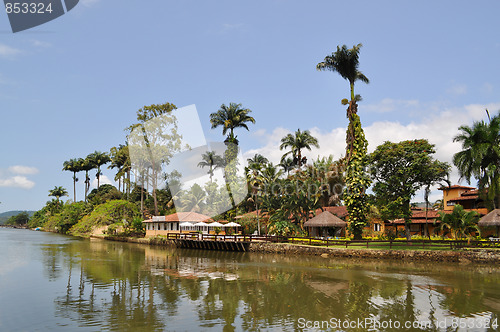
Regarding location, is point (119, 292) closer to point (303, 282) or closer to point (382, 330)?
point (303, 282)

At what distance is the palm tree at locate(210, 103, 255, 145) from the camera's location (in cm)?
6250

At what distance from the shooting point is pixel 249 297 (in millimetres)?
20156

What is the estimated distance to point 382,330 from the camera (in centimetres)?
1453

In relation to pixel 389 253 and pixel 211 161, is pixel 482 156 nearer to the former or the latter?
pixel 389 253

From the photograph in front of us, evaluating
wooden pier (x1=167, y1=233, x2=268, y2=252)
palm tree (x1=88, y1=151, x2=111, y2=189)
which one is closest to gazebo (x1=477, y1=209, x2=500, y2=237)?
wooden pier (x1=167, y1=233, x2=268, y2=252)

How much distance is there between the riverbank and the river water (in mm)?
1702

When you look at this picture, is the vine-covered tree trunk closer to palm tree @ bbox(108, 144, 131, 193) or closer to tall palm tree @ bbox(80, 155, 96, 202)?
palm tree @ bbox(108, 144, 131, 193)

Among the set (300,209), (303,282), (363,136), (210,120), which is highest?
(210,120)

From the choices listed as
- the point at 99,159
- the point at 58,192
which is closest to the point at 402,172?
the point at 99,159

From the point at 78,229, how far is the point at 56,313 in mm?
82017


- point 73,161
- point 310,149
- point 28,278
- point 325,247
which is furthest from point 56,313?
point 73,161

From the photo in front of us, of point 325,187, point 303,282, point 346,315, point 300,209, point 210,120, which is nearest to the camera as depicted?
point 346,315

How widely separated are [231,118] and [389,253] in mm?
35102

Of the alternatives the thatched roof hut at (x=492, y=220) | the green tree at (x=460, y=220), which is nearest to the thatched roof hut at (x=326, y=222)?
the green tree at (x=460, y=220)
